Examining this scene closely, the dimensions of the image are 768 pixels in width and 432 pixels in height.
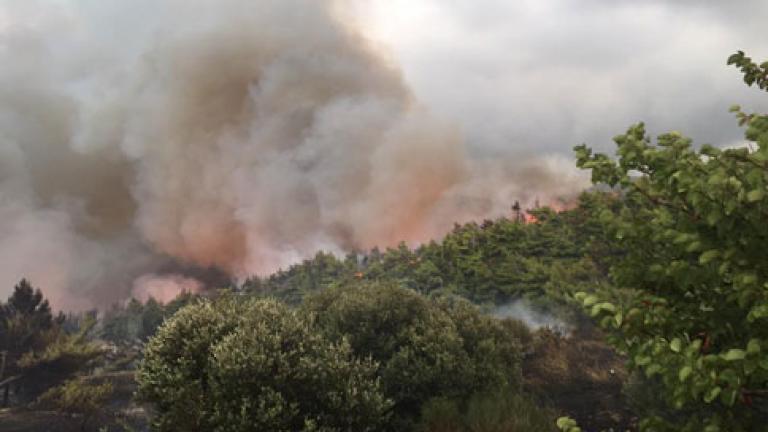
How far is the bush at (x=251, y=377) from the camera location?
14.5 meters

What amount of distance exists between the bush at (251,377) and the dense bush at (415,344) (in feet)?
15.0

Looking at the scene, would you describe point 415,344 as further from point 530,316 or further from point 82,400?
point 530,316

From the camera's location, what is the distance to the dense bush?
848 inches

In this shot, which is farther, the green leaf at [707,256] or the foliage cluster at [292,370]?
the foliage cluster at [292,370]

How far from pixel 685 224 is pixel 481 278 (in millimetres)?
69064

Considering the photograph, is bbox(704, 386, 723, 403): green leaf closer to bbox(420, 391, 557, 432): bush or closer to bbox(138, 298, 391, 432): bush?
bbox(138, 298, 391, 432): bush

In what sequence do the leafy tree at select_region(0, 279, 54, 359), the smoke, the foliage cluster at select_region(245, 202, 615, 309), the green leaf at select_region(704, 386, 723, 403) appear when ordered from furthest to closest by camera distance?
the foliage cluster at select_region(245, 202, 615, 309)
the smoke
the leafy tree at select_region(0, 279, 54, 359)
the green leaf at select_region(704, 386, 723, 403)

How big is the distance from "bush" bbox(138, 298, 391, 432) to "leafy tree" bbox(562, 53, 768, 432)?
10.9 meters

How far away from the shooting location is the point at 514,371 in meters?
25.7

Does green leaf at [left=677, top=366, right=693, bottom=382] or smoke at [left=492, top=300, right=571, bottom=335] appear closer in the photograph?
green leaf at [left=677, top=366, right=693, bottom=382]

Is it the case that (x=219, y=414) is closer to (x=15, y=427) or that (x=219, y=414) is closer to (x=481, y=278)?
(x=15, y=427)

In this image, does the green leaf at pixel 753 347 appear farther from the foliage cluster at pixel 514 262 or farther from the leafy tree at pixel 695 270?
the foliage cluster at pixel 514 262

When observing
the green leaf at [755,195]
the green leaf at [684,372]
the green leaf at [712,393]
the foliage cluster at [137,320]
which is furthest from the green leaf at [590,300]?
the foliage cluster at [137,320]

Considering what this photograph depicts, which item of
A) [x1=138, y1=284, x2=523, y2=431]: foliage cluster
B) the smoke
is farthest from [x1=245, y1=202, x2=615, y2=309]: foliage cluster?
[x1=138, y1=284, x2=523, y2=431]: foliage cluster
